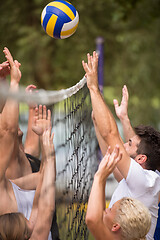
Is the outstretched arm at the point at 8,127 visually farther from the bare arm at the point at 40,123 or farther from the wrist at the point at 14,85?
A: the bare arm at the point at 40,123

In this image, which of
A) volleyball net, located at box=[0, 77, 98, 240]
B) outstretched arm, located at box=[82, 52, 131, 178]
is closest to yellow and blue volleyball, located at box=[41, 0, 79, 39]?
volleyball net, located at box=[0, 77, 98, 240]

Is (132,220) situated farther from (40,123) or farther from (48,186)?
(40,123)

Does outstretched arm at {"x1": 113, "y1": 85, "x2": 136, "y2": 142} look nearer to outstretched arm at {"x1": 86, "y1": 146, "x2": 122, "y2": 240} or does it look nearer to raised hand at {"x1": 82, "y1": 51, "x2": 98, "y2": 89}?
raised hand at {"x1": 82, "y1": 51, "x2": 98, "y2": 89}

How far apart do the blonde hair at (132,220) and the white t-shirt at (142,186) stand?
36cm

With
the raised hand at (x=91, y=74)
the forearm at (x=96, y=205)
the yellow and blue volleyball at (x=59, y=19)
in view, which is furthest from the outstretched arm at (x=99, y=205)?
the yellow and blue volleyball at (x=59, y=19)

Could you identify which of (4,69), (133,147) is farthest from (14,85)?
(133,147)

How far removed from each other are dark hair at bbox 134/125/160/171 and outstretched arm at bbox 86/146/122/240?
0.72m

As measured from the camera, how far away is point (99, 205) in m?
2.56

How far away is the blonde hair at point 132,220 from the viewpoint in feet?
8.22

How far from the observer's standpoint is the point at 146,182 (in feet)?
9.69

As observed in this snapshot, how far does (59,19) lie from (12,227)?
2.47m

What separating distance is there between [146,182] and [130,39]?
10836 millimetres

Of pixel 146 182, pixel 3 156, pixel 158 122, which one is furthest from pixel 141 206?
pixel 158 122

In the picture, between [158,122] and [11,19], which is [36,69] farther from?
[158,122]
